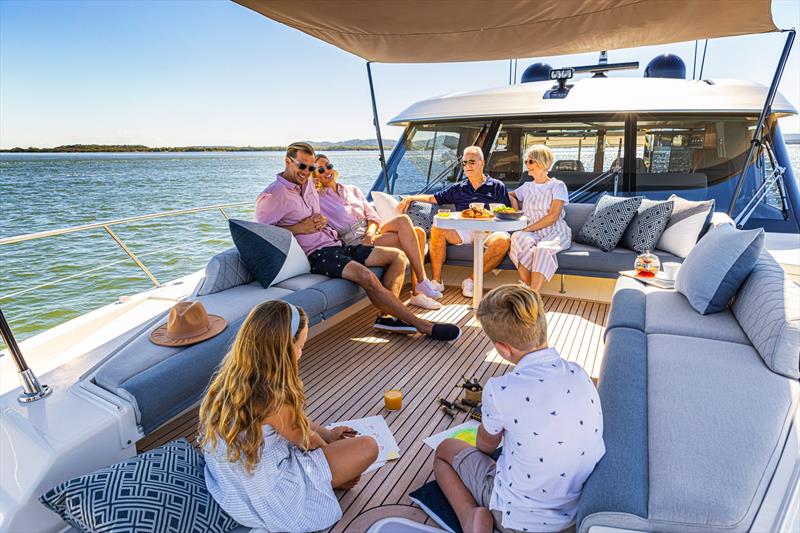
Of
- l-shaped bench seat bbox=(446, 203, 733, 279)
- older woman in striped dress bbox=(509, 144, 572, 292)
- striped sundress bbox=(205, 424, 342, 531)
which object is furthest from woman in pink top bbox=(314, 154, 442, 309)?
striped sundress bbox=(205, 424, 342, 531)

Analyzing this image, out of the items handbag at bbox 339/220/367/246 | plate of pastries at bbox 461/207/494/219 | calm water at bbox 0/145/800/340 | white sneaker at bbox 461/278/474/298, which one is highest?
plate of pastries at bbox 461/207/494/219

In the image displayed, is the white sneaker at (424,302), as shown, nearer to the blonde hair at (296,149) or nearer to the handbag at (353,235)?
the handbag at (353,235)

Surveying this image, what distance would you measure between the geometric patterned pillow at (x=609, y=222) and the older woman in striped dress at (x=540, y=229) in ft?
0.57

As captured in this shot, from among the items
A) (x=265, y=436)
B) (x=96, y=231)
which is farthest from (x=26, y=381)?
(x=96, y=231)

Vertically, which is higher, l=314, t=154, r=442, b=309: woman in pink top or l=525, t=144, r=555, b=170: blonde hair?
l=525, t=144, r=555, b=170: blonde hair

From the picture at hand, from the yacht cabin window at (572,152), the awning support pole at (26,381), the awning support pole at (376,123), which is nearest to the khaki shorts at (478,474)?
the awning support pole at (26,381)

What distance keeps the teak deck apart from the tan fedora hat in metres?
0.42

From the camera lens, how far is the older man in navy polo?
12.7ft

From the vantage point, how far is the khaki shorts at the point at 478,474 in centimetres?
Answer: 141

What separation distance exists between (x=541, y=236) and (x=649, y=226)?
762 millimetres

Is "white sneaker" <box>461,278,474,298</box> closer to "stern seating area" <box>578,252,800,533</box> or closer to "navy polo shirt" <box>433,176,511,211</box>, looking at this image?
"navy polo shirt" <box>433,176,511,211</box>

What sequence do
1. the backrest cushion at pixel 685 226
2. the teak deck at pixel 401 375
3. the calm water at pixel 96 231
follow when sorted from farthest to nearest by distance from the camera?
1. the calm water at pixel 96 231
2. the backrest cushion at pixel 685 226
3. the teak deck at pixel 401 375

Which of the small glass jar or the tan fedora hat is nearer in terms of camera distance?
the tan fedora hat

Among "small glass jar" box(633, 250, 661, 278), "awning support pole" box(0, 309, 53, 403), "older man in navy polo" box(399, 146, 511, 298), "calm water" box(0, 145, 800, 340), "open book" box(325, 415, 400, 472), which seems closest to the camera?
"awning support pole" box(0, 309, 53, 403)
